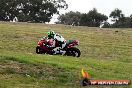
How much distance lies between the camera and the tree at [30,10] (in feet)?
301

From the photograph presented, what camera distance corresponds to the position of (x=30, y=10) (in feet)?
320

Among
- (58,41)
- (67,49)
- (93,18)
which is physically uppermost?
(58,41)

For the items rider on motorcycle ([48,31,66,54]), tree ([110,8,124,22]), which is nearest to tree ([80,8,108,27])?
tree ([110,8,124,22])

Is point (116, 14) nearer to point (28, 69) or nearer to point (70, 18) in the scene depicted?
point (70, 18)

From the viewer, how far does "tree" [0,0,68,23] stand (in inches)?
3617

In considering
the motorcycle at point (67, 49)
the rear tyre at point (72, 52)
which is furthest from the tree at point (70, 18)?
the rear tyre at point (72, 52)

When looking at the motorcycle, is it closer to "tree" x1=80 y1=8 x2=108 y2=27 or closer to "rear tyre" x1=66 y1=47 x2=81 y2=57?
"rear tyre" x1=66 y1=47 x2=81 y2=57

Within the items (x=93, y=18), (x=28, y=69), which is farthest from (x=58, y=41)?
(x=93, y=18)

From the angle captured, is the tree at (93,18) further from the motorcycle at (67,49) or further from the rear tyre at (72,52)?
the rear tyre at (72,52)

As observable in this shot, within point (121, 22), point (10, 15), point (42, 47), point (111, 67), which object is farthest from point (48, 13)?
point (111, 67)

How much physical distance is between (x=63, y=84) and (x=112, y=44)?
23.4 metres

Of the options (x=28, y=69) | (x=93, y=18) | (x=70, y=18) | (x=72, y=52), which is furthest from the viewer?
(x=70, y=18)

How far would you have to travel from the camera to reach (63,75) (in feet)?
49.5

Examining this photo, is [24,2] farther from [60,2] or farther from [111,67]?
[111,67]
